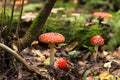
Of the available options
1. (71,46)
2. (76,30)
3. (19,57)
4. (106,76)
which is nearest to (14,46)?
(19,57)

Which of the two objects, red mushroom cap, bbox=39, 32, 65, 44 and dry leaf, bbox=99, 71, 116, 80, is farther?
red mushroom cap, bbox=39, 32, 65, 44

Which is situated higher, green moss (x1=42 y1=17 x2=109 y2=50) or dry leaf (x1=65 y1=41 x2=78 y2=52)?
green moss (x1=42 y1=17 x2=109 y2=50)

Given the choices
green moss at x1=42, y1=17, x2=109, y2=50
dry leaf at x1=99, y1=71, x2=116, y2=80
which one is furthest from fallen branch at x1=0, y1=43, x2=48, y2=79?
green moss at x1=42, y1=17, x2=109, y2=50

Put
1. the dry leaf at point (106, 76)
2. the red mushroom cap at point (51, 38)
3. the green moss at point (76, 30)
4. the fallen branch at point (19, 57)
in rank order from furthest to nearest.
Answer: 1. the green moss at point (76, 30)
2. the red mushroom cap at point (51, 38)
3. the dry leaf at point (106, 76)
4. the fallen branch at point (19, 57)

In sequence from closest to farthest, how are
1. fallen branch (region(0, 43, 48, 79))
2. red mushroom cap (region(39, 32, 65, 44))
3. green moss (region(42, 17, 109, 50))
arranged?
fallen branch (region(0, 43, 48, 79)) → red mushroom cap (region(39, 32, 65, 44)) → green moss (region(42, 17, 109, 50))

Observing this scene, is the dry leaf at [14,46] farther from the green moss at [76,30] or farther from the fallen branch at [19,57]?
the green moss at [76,30]

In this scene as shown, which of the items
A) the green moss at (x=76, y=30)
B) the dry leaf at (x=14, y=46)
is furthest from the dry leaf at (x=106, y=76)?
the green moss at (x=76, y=30)

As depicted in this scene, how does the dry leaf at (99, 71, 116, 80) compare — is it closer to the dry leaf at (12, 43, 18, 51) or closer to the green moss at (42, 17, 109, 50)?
the dry leaf at (12, 43, 18, 51)

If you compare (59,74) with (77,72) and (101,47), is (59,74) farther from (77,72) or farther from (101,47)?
(101,47)
